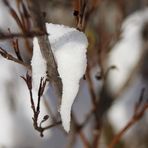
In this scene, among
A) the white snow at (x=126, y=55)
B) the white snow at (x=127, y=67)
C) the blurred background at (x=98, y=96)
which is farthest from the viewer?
the white snow at (x=126, y=55)

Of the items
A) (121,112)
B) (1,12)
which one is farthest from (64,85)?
(1,12)

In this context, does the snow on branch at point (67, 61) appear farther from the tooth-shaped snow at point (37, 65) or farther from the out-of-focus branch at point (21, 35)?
the out-of-focus branch at point (21, 35)

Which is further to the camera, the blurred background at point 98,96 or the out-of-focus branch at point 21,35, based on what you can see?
the blurred background at point 98,96

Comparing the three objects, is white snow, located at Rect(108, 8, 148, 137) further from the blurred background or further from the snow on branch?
the snow on branch

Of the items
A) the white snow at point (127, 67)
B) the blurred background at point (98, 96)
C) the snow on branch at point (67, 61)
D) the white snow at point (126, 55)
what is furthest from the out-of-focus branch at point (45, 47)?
the white snow at point (126, 55)

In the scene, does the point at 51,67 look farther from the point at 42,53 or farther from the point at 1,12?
the point at 1,12

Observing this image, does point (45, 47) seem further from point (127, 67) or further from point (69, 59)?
point (127, 67)
